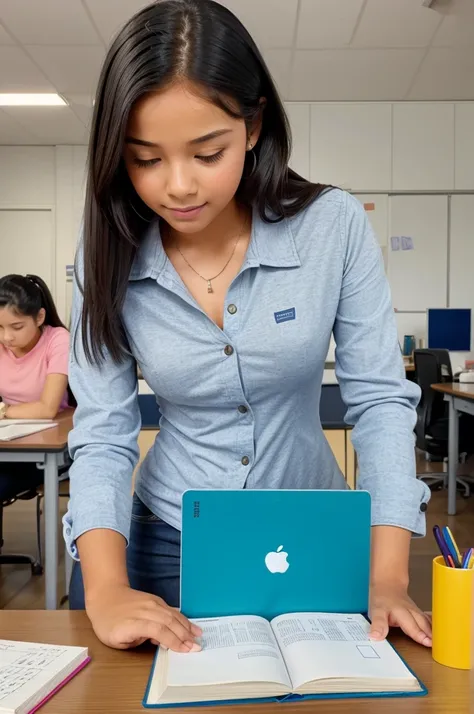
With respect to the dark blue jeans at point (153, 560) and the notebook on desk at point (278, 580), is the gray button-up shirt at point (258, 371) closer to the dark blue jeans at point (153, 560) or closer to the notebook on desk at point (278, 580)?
the dark blue jeans at point (153, 560)

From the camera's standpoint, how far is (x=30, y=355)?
328 centimetres

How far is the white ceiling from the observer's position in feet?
14.3

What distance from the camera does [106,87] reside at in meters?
0.89

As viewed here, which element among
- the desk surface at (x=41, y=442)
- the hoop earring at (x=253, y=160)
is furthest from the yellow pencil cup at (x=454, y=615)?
the desk surface at (x=41, y=442)

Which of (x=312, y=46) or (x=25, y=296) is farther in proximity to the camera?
(x=312, y=46)

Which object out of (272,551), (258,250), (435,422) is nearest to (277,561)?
(272,551)

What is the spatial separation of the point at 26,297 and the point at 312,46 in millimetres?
2967

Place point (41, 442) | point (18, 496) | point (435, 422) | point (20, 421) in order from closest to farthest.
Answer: point (41, 442)
point (20, 421)
point (18, 496)
point (435, 422)

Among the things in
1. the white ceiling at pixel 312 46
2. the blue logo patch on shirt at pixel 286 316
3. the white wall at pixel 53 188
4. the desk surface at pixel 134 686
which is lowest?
the desk surface at pixel 134 686

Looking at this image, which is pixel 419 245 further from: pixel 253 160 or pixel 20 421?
pixel 253 160

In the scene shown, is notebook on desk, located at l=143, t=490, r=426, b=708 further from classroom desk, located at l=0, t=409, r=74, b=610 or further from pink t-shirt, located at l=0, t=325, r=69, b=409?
pink t-shirt, located at l=0, t=325, r=69, b=409

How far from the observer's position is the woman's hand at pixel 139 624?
78 centimetres

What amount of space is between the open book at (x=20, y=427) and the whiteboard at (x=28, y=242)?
4612 millimetres

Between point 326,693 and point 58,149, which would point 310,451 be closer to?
point 326,693
